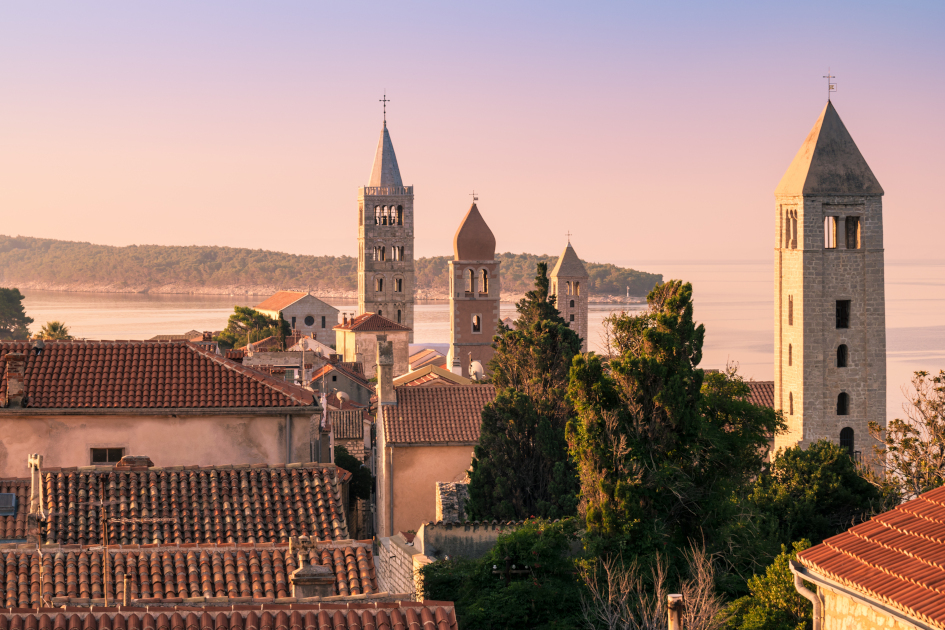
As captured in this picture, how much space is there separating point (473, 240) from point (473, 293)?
126 inches

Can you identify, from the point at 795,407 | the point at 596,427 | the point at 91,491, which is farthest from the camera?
the point at 795,407

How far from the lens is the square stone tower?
130ft

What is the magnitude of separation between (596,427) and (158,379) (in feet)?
25.3

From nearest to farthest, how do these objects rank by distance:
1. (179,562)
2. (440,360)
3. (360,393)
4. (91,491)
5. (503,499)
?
(179,562) < (91,491) < (503,499) < (360,393) < (440,360)

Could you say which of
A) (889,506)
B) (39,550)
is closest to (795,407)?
(889,506)

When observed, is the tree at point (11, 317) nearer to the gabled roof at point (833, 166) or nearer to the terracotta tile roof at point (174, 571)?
the gabled roof at point (833, 166)

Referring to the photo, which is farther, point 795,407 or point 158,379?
point 795,407

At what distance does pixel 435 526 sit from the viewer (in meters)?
20.1

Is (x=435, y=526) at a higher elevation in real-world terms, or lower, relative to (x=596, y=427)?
lower

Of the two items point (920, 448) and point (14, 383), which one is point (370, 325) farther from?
point (14, 383)

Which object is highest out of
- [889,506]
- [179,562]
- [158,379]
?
[158,379]

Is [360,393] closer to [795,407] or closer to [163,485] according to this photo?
[795,407]

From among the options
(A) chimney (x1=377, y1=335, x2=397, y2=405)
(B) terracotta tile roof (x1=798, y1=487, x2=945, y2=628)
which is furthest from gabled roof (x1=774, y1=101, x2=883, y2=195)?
(B) terracotta tile roof (x1=798, y1=487, x2=945, y2=628)

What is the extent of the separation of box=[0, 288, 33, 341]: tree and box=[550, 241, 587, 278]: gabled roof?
42.1 meters
